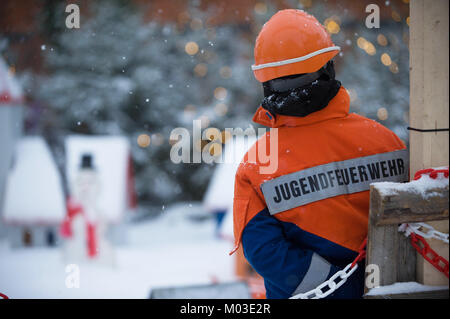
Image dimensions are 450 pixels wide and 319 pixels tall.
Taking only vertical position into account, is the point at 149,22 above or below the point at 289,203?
above

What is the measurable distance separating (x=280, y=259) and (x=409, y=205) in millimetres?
480

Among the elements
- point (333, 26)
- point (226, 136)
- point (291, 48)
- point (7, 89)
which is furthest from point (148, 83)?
point (291, 48)

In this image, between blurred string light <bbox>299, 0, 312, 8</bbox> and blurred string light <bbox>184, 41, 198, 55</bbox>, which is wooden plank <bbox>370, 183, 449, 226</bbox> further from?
blurred string light <bbox>184, 41, 198, 55</bbox>

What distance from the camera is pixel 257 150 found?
1.48m

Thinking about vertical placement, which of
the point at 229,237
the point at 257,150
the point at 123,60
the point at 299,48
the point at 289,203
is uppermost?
the point at 123,60

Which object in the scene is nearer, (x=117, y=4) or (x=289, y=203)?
(x=289, y=203)

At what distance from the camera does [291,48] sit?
142 centimetres

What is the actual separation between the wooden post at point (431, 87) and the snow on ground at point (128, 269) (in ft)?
10.7

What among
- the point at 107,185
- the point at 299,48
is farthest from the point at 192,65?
the point at 299,48

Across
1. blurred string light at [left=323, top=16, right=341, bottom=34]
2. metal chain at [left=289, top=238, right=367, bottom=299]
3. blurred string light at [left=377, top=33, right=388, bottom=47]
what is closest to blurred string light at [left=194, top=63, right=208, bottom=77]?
blurred string light at [left=323, top=16, right=341, bottom=34]
